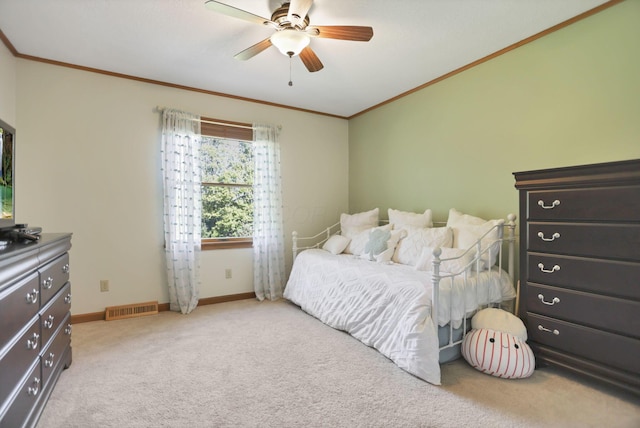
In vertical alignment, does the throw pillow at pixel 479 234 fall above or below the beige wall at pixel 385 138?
below

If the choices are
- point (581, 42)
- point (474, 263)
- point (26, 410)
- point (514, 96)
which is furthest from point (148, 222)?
point (581, 42)

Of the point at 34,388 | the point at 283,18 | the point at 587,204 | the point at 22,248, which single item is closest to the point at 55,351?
the point at 34,388

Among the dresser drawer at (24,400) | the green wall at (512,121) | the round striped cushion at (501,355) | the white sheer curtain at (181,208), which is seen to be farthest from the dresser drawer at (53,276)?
the green wall at (512,121)

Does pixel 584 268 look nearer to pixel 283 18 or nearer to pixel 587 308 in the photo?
pixel 587 308

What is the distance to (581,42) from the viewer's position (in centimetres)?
229

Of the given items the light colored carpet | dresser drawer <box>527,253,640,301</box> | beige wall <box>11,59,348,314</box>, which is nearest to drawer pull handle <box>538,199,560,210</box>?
dresser drawer <box>527,253,640,301</box>

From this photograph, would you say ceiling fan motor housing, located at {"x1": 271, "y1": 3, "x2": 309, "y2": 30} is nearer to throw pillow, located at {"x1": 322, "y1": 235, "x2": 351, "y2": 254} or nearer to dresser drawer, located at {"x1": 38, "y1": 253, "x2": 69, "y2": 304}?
dresser drawer, located at {"x1": 38, "y1": 253, "x2": 69, "y2": 304}

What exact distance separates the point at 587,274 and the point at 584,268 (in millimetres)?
36

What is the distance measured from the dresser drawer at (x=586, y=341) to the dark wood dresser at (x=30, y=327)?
281cm

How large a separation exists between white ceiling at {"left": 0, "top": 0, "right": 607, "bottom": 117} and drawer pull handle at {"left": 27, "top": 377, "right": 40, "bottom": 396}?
90.6 inches

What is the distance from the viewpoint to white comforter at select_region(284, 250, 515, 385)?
2.08 m

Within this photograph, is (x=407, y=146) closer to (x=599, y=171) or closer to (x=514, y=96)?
(x=514, y=96)

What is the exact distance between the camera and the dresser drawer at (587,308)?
1711 millimetres

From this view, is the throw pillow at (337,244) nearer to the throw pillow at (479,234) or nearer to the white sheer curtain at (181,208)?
the throw pillow at (479,234)
